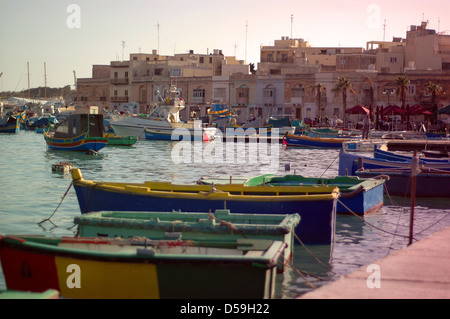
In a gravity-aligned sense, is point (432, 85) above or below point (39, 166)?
above

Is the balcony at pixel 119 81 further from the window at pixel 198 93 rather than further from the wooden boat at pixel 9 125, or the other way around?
the wooden boat at pixel 9 125

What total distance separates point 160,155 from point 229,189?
31.9 m

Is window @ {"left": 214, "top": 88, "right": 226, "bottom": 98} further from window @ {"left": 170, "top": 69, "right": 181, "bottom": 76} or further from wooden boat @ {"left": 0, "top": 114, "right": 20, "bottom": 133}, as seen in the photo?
wooden boat @ {"left": 0, "top": 114, "right": 20, "bottom": 133}

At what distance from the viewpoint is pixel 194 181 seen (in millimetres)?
30234

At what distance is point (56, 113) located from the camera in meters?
106

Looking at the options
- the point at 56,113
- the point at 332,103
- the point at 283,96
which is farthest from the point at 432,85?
the point at 56,113

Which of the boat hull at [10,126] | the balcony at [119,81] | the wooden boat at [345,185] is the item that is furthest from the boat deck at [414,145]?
the balcony at [119,81]

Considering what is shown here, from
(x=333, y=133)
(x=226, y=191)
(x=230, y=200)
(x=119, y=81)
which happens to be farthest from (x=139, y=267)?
(x=119, y=81)

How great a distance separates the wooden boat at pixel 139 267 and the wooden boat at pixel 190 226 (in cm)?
84

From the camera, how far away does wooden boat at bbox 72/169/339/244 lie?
1491 cm

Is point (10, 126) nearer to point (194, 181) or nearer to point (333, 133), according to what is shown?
point (333, 133)

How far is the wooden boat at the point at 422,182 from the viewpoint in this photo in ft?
79.1

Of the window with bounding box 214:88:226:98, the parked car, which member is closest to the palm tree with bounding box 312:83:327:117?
the parked car
